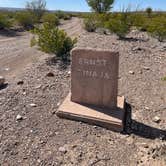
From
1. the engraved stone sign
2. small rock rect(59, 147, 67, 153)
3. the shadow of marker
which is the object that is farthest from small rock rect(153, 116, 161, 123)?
small rock rect(59, 147, 67, 153)

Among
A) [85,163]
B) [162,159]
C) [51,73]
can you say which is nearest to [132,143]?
[162,159]

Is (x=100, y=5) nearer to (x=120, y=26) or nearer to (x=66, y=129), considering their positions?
(x=120, y=26)

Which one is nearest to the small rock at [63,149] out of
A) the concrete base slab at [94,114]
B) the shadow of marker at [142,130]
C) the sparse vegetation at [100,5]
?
the concrete base slab at [94,114]

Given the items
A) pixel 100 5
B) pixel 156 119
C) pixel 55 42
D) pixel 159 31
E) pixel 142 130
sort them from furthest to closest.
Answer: pixel 100 5 → pixel 159 31 → pixel 55 42 → pixel 156 119 → pixel 142 130

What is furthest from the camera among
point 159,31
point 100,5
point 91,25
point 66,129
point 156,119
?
point 100,5

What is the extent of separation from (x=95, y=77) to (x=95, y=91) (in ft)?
0.96

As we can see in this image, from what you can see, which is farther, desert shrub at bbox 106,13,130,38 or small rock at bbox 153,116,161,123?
desert shrub at bbox 106,13,130,38

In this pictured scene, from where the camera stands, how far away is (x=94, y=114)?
575 cm

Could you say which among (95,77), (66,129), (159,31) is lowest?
(66,129)

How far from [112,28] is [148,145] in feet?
41.8

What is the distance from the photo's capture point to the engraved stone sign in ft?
18.7

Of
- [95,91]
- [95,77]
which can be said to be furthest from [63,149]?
[95,77]

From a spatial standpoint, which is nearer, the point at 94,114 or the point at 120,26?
the point at 94,114

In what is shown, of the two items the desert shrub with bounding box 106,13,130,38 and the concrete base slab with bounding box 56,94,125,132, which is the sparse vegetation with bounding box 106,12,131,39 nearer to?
the desert shrub with bounding box 106,13,130,38
